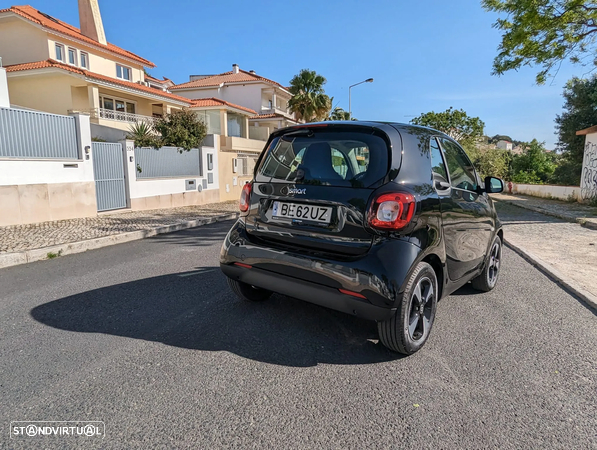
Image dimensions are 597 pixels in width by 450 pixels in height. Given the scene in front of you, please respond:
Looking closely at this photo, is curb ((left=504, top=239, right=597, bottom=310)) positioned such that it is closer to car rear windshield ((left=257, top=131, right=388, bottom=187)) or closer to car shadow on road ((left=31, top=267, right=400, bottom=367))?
car shadow on road ((left=31, top=267, right=400, bottom=367))

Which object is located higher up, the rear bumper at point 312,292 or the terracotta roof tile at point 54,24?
the terracotta roof tile at point 54,24

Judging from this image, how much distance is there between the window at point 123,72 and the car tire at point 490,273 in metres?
30.9

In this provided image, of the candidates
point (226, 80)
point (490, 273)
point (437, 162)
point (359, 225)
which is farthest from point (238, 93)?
point (359, 225)

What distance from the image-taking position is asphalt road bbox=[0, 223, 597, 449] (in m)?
2.06

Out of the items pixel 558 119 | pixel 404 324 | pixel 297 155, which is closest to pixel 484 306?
pixel 404 324

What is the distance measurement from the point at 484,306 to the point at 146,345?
3345mm

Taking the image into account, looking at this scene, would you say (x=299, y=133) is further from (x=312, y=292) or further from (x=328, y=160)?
(x=312, y=292)

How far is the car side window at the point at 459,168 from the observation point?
144 inches

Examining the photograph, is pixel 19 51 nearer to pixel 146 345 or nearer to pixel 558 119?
pixel 146 345

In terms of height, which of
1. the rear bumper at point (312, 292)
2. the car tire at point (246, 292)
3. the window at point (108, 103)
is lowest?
the car tire at point (246, 292)

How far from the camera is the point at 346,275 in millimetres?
2658

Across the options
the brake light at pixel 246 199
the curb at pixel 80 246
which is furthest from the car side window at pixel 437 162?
the curb at pixel 80 246

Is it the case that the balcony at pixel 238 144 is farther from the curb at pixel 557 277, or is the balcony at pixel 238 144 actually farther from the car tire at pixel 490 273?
the car tire at pixel 490 273

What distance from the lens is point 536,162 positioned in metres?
38.1
